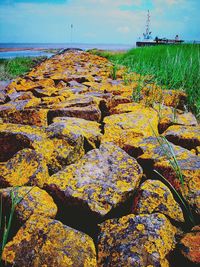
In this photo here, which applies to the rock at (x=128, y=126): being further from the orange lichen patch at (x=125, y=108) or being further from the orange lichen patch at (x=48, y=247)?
the orange lichen patch at (x=48, y=247)

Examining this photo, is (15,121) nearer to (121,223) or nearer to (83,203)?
(83,203)

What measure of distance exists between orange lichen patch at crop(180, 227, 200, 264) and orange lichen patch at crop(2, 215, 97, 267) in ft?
1.07

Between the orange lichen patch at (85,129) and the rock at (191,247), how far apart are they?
792 millimetres

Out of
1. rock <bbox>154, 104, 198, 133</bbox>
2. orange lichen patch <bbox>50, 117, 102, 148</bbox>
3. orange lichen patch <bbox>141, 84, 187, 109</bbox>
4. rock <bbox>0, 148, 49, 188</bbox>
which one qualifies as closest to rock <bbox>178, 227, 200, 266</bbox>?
rock <bbox>0, 148, 49, 188</bbox>

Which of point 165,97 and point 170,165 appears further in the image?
point 165,97

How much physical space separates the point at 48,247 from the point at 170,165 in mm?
654

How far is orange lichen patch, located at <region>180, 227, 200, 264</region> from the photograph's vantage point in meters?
0.82

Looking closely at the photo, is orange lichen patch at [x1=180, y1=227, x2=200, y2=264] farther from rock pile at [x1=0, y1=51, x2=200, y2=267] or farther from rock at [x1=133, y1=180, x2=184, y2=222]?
rock at [x1=133, y1=180, x2=184, y2=222]

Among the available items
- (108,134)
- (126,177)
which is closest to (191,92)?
(108,134)

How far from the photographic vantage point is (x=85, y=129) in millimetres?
1617

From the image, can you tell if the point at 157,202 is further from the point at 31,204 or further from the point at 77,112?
the point at 77,112

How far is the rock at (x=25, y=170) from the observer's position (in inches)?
47.2

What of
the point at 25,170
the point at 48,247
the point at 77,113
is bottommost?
the point at 48,247

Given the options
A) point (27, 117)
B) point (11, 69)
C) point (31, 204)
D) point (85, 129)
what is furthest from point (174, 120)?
point (11, 69)
